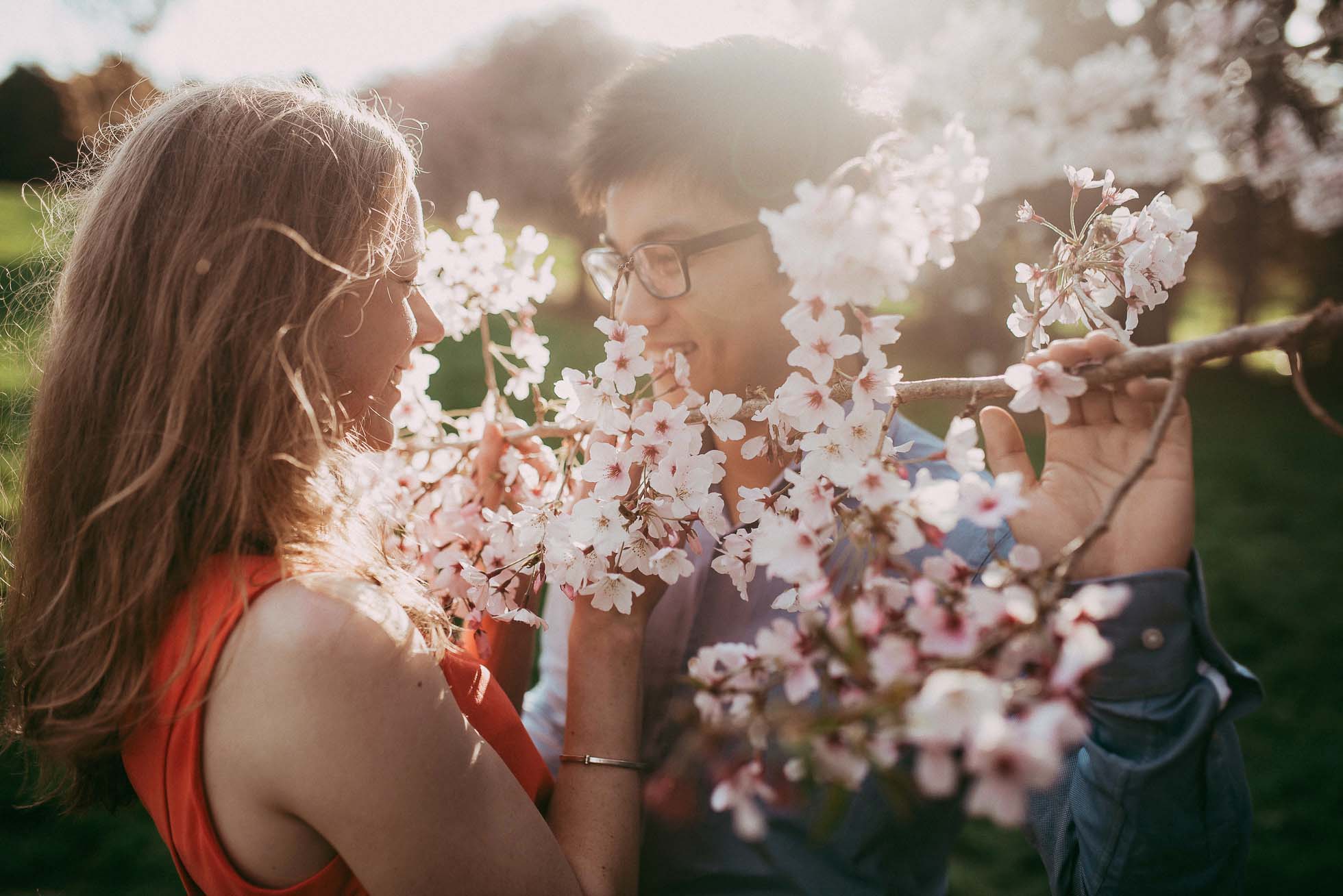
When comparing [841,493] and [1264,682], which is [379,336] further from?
[1264,682]

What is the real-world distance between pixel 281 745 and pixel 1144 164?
7.51 metres

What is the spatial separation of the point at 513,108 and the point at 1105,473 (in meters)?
19.5

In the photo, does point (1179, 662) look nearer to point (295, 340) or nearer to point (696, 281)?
point (696, 281)

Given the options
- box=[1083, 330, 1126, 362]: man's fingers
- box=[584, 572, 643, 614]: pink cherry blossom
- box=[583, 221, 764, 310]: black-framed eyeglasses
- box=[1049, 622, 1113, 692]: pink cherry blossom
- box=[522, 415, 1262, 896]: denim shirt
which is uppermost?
box=[583, 221, 764, 310]: black-framed eyeglasses

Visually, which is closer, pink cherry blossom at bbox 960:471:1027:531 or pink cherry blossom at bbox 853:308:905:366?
pink cherry blossom at bbox 960:471:1027:531

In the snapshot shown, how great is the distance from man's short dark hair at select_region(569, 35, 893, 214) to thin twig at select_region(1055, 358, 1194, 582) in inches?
44.0

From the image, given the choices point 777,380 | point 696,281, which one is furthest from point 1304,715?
point 696,281

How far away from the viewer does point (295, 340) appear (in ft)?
4.19

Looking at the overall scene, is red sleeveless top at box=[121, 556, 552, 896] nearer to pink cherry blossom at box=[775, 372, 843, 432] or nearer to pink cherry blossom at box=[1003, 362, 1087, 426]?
pink cherry blossom at box=[775, 372, 843, 432]

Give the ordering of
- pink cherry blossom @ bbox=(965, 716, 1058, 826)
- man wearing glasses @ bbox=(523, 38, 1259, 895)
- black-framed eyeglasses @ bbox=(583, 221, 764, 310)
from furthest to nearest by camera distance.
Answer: black-framed eyeglasses @ bbox=(583, 221, 764, 310) < man wearing glasses @ bbox=(523, 38, 1259, 895) < pink cherry blossom @ bbox=(965, 716, 1058, 826)

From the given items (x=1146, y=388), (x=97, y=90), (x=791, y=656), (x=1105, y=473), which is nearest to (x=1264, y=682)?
(x=1105, y=473)

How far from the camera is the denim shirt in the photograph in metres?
1.09

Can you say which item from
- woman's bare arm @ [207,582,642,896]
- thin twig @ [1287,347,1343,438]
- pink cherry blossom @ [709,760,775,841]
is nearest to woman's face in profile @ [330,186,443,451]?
woman's bare arm @ [207,582,642,896]

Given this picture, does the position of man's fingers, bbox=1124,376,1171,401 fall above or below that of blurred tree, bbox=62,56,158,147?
below
